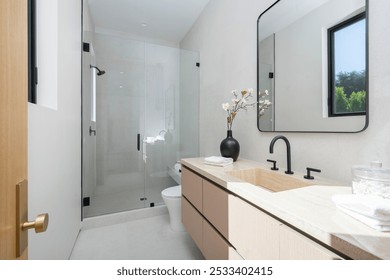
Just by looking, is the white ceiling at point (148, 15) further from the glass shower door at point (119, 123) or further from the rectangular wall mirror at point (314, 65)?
the rectangular wall mirror at point (314, 65)

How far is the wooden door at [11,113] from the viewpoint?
1.31 feet

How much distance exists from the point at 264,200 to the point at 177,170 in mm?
2178

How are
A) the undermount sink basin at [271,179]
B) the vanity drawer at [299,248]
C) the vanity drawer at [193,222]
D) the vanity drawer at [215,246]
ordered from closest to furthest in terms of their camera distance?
the vanity drawer at [299,248]
the vanity drawer at [215,246]
the undermount sink basin at [271,179]
the vanity drawer at [193,222]

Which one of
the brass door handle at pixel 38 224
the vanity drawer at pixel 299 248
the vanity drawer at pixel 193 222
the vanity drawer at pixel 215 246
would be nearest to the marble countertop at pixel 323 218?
the vanity drawer at pixel 299 248

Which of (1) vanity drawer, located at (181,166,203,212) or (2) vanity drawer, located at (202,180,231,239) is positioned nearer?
(2) vanity drawer, located at (202,180,231,239)

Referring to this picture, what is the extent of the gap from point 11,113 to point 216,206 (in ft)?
3.47

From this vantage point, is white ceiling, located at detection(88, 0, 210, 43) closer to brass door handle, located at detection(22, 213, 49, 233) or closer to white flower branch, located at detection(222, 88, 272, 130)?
white flower branch, located at detection(222, 88, 272, 130)

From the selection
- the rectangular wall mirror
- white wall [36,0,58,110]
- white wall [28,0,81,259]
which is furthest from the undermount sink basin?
white wall [36,0,58,110]

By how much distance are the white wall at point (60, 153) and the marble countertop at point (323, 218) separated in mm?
1067

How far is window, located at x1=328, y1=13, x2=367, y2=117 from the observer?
3.17 feet

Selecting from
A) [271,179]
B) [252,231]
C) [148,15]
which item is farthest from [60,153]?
[148,15]

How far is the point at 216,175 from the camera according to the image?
1187 mm

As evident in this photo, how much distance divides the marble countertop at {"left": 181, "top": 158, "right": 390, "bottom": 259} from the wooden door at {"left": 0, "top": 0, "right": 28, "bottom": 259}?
79 cm

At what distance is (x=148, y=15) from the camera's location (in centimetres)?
273
